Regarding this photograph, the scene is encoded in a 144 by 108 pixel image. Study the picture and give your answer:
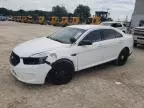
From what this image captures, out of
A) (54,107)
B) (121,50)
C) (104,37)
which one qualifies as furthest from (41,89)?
(121,50)

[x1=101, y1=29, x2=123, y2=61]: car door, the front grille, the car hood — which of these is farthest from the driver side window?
the front grille

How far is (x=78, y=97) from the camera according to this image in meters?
5.75

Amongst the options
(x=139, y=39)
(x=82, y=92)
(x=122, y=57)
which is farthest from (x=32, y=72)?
(x=139, y=39)

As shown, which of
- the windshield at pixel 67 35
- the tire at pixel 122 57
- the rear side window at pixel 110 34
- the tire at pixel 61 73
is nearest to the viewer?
the tire at pixel 61 73

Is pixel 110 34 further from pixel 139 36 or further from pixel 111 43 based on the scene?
pixel 139 36

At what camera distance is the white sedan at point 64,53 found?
5973 millimetres

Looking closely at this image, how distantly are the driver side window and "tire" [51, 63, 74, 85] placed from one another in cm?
118

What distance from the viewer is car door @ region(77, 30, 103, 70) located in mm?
6953

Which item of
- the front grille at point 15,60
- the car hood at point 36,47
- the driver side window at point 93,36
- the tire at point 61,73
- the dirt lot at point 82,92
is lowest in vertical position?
the dirt lot at point 82,92

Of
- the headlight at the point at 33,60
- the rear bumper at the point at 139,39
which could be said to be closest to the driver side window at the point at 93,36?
the headlight at the point at 33,60

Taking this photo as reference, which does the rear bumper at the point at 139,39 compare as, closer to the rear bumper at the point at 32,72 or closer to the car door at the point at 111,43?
the car door at the point at 111,43

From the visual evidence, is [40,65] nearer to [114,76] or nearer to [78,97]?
[78,97]

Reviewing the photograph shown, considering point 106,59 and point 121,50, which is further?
point 121,50

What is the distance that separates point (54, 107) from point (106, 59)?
135 inches
